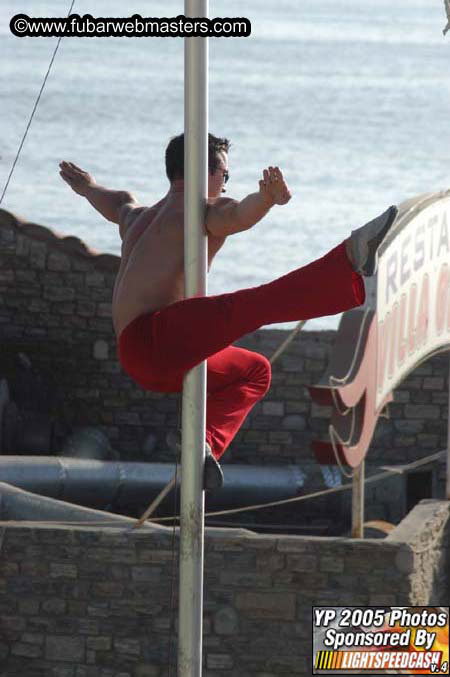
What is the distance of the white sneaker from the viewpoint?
344 inches

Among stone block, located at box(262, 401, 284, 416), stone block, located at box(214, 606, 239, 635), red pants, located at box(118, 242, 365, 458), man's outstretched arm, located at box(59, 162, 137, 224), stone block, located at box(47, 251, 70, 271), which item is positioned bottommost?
stone block, located at box(214, 606, 239, 635)

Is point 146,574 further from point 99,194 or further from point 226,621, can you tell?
→ point 99,194

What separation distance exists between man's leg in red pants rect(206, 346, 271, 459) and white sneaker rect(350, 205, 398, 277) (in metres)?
1.11

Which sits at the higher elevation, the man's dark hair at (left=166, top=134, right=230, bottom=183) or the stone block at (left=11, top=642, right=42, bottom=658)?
the man's dark hair at (left=166, top=134, right=230, bottom=183)

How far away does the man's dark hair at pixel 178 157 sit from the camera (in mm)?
9516

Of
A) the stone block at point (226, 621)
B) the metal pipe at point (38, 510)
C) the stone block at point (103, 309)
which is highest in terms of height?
the stone block at point (103, 309)

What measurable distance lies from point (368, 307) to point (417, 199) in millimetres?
997

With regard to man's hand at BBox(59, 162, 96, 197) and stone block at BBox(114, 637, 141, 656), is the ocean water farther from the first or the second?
man's hand at BBox(59, 162, 96, 197)

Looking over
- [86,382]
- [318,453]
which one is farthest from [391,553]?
[86,382]

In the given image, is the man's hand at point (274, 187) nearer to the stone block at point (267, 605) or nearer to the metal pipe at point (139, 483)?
the stone block at point (267, 605)

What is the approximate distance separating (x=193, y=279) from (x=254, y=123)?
47153 mm

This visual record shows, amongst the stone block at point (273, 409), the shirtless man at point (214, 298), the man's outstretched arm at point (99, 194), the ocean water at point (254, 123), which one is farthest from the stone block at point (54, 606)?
the ocean water at point (254, 123)

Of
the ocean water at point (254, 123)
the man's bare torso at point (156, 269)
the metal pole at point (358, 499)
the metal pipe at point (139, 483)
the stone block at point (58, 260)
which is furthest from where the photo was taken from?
the ocean water at point (254, 123)

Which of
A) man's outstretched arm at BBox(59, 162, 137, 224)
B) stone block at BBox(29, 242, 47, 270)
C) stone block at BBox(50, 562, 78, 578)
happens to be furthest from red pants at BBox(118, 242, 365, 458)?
stone block at BBox(29, 242, 47, 270)
